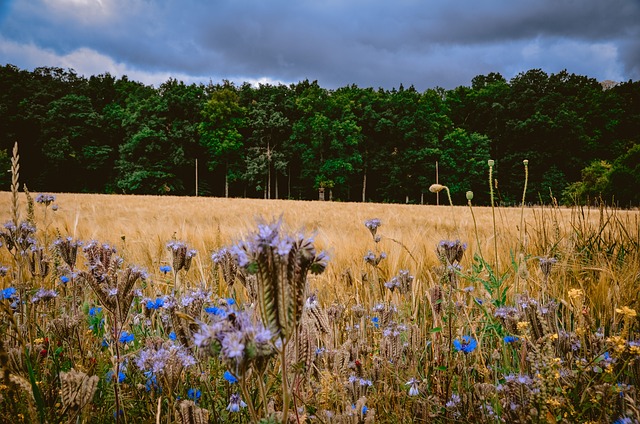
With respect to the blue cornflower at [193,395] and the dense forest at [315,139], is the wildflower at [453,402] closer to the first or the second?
the blue cornflower at [193,395]

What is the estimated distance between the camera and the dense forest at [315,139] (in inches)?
1767

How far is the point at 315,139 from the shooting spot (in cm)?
4456

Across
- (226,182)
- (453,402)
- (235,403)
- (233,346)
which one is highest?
(226,182)

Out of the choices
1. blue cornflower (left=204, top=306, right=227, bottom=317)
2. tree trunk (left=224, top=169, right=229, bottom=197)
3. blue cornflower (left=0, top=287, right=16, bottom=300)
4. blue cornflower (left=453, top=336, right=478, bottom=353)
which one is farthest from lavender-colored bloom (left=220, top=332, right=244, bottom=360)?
tree trunk (left=224, top=169, right=229, bottom=197)

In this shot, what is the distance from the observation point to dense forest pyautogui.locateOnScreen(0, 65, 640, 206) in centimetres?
4488

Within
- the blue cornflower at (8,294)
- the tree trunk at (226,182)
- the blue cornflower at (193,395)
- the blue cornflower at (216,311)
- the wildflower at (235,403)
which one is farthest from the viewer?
the tree trunk at (226,182)

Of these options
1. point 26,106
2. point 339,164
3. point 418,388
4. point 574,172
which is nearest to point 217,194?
point 339,164

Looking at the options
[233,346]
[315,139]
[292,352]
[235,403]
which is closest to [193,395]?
[235,403]

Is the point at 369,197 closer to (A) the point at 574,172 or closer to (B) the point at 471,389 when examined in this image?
(A) the point at 574,172

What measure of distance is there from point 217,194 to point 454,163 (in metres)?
29.1

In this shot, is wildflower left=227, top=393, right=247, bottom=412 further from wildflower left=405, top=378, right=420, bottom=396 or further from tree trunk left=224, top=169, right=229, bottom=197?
tree trunk left=224, top=169, right=229, bottom=197

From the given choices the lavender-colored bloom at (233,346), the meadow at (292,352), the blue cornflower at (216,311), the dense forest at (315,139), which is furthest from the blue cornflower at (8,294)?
the dense forest at (315,139)

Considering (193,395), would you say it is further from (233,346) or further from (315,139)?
(315,139)

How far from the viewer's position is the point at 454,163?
44375 mm
